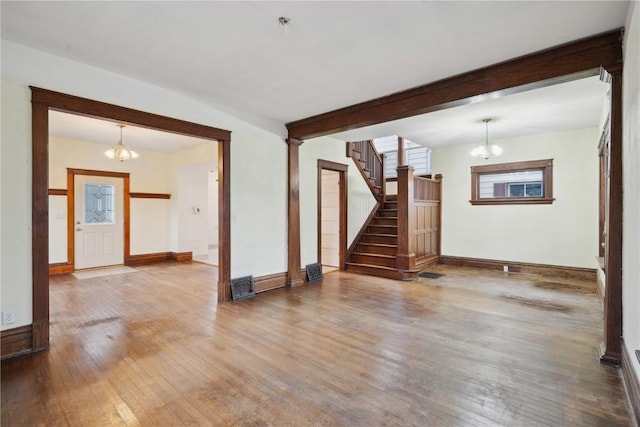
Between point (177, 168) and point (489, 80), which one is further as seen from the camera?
point (177, 168)

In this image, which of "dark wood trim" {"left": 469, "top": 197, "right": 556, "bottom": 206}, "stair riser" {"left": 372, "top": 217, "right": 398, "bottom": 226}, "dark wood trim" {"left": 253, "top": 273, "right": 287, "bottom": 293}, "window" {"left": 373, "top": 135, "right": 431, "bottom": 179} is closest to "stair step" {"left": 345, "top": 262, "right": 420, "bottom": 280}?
"stair riser" {"left": 372, "top": 217, "right": 398, "bottom": 226}

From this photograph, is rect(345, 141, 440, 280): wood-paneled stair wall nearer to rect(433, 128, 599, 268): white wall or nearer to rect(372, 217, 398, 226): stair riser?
rect(372, 217, 398, 226): stair riser

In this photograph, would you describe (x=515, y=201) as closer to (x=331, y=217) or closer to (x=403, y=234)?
(x=403, y=234)

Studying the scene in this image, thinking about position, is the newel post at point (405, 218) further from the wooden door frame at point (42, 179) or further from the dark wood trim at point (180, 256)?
the dark wood trim at point (180, 256)

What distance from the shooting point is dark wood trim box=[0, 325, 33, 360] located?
2.63 meters

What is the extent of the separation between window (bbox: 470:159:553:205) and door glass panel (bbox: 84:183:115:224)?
825cm

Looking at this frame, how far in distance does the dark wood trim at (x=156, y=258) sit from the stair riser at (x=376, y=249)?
177 inches

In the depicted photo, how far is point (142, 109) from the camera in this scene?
11.7ft

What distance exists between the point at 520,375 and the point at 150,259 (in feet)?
25.6

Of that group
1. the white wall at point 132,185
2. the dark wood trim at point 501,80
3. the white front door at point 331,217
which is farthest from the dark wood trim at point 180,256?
the dark wood trim at point 501,80

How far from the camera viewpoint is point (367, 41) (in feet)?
8.66

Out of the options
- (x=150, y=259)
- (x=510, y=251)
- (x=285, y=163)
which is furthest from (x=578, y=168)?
(x=150, y=259)

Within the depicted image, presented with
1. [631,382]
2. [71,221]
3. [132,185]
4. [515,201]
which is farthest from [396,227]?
[71,221]

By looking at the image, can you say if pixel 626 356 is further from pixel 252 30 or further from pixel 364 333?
pixel 252 30
